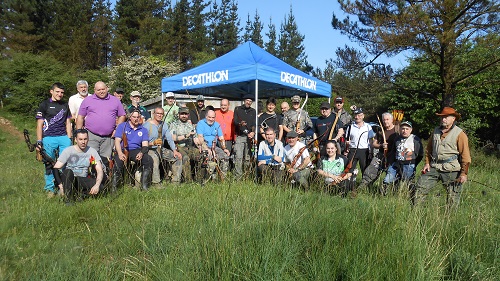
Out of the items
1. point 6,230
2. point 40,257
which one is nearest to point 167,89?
point 6,230

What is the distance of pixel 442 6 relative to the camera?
29.6 ft

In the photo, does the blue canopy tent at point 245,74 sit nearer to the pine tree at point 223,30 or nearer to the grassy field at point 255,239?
the grassy field at point 255,239

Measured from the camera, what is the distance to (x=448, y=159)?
482 cm

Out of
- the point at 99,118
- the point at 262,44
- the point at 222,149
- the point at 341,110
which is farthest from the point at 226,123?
the point at 262,44

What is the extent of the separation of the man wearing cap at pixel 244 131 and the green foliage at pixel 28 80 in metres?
16.4

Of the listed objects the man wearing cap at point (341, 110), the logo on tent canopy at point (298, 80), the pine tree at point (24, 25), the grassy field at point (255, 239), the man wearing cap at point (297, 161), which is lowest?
the grassy field at point (255, 239)

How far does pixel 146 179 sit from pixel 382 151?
146 inches

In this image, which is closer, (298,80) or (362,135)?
(362,135)

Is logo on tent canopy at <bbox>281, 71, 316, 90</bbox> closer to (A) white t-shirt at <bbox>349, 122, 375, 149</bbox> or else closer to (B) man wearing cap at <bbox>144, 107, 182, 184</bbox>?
(A) white t-shirt at <bbox>349, 122, 375, 149</bbox>

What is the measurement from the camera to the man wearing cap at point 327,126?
6.62 m

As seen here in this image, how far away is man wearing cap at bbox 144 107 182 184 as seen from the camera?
6.22 meters

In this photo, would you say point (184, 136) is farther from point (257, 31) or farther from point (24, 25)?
point (257, 31)

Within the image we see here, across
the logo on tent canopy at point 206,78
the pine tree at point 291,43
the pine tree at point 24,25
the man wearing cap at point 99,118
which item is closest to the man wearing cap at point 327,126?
the logo on tent canopy at point 206,78

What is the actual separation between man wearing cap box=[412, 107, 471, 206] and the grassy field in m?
0.55
